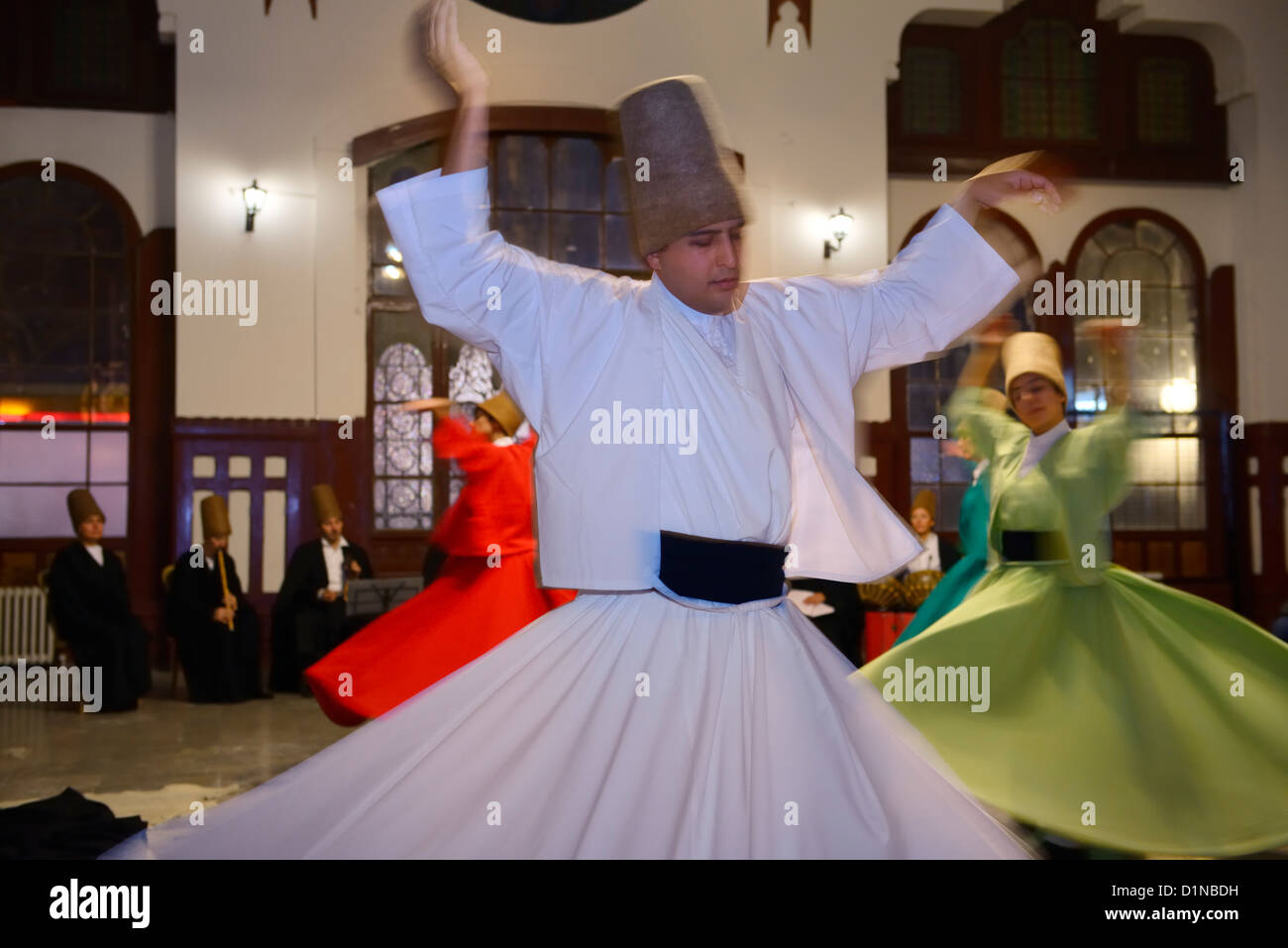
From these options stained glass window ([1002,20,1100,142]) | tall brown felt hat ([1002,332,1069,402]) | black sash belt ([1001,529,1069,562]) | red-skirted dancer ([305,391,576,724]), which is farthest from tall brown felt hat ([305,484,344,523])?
stained glass window ([1002,20,1100,142])

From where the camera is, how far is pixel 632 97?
6.24ft

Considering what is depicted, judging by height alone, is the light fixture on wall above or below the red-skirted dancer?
above

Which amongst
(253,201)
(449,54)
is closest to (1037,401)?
(449,54)

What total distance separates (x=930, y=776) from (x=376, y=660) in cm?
320

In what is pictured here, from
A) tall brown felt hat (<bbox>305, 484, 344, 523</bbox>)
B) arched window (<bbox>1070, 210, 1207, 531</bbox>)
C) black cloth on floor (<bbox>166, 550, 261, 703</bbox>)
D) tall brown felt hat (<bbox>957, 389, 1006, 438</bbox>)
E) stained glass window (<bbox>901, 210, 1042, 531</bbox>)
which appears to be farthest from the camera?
arched window (<bbox>1070, 210, 1207, 531</bbox>)

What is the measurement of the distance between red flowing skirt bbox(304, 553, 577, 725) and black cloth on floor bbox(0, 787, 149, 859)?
2.84 feet

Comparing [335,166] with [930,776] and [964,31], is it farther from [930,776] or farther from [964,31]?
[930,776]

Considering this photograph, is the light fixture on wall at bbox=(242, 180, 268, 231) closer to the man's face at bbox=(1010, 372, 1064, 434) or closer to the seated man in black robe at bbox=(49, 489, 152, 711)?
the seated man in black robe at bbox=(49, 489, 152, 711)

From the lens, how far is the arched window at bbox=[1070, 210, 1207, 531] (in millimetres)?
9703

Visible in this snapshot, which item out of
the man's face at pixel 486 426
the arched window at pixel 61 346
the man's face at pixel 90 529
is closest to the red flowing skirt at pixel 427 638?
the man's face at pixel 486 426

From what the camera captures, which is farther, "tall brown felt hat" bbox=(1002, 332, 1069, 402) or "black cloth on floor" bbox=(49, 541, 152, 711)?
"black cloth on floor" bbox=(49, 541, 152, 711)

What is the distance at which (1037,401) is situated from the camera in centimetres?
394

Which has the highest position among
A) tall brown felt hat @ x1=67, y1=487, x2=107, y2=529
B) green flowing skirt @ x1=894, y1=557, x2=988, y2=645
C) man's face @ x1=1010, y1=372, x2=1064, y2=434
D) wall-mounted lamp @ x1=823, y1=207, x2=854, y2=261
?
wall-mounted lamp @ x1=823, y1=207, x2=854, y2=261

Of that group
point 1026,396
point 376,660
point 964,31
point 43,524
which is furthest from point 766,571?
point 964,31
